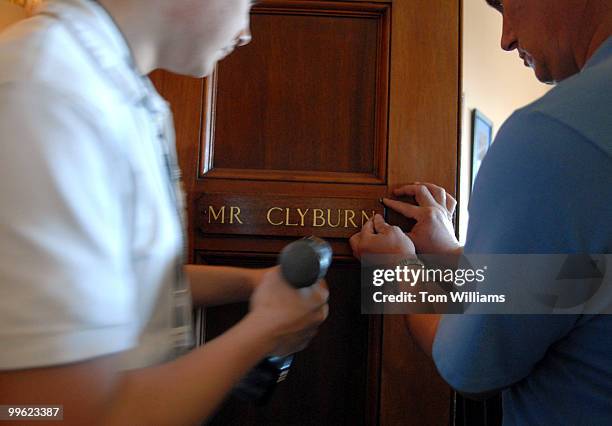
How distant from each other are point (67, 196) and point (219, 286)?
436 mm

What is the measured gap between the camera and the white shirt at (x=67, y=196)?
Result: 17.6 inches

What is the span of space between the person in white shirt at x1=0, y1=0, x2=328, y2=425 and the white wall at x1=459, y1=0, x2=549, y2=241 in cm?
129

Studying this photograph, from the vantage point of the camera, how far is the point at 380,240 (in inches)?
41.7

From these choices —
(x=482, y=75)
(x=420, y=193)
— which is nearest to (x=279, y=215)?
(x=420, y=193)

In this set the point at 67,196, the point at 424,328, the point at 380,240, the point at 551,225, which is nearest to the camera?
the point at 67,196

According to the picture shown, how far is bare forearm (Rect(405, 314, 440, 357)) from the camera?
814 millimetres

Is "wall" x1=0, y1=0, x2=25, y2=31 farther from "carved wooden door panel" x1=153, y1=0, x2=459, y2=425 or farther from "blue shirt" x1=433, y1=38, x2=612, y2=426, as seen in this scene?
"blue shirt" x1=433, y1=38, x2=612, y2=426

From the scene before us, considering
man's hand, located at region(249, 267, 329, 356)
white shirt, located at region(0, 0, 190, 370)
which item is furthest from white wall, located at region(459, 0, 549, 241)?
white shirt, located at region(0, 0, 190, 370)

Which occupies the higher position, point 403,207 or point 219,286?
point 403,207

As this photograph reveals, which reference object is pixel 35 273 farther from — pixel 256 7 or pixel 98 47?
pixel 256 7

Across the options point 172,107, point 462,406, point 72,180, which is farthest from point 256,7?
point 462,406

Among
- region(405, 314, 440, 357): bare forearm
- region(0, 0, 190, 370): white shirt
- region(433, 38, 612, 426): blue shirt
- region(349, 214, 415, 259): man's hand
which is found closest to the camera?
region(0, 0, 190, 370): white shirt

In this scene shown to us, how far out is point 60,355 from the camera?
455 mm

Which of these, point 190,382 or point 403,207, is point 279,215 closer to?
point 403,207
